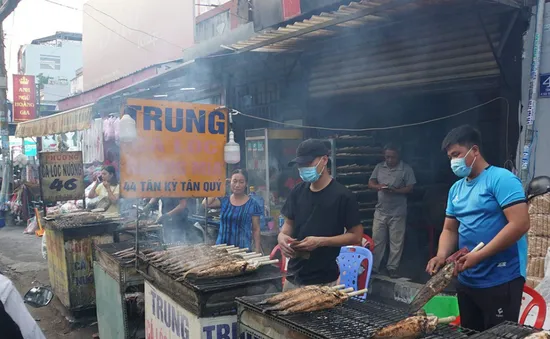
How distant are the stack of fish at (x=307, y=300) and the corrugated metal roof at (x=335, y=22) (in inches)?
148

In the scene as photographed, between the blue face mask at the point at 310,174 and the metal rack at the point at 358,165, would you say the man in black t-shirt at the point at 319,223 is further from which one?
the metal rack at the point at 358,165

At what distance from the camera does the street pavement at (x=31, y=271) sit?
623cm

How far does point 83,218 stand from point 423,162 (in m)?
5.79

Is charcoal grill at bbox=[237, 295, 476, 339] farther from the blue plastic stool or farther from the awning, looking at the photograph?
the awning

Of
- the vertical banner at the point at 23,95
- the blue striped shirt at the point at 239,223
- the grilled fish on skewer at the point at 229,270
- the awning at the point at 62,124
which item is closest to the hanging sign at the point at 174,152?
the blue striped shirt at the point at 239,223

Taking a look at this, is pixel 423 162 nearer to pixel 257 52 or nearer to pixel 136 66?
pixel 257 52

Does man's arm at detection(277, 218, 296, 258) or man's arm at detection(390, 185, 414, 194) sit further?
man's arm at detection(390, 185, 414, 194)

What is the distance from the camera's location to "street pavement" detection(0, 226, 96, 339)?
623 cm

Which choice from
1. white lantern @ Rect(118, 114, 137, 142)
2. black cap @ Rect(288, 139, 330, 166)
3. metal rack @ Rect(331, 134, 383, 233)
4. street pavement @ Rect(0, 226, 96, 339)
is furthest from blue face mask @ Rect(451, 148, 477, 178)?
street pavement @ Rect(0, 226, 96, 339)

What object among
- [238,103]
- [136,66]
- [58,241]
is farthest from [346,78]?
[136,66]

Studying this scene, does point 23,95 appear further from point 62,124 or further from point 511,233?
point 511,233

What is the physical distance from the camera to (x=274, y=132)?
8609mm

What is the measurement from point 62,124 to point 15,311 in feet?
34.4

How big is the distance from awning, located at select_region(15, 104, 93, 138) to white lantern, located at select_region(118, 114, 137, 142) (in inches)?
264
